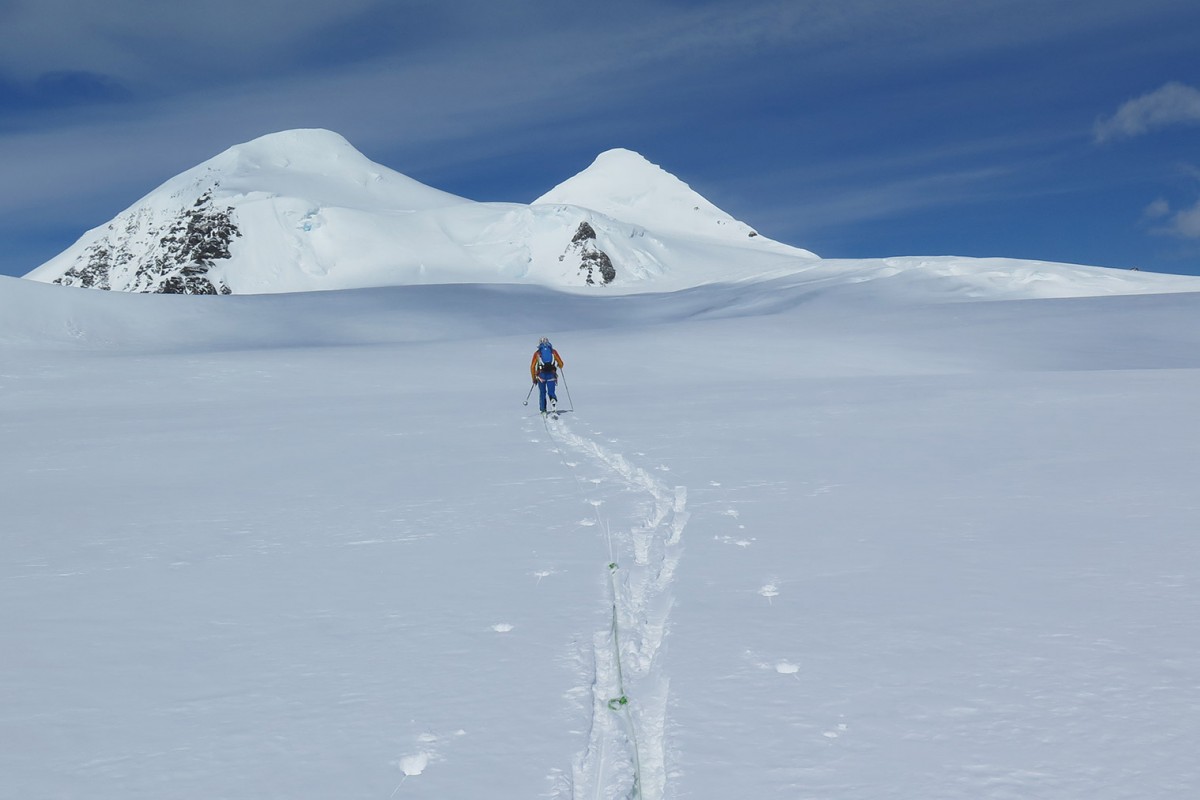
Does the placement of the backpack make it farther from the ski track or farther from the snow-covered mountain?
the snow-covered mountain

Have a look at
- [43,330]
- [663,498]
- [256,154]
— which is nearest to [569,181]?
[256,154]

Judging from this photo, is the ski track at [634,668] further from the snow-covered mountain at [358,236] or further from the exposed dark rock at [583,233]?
the exposed dark rock at [583,233]

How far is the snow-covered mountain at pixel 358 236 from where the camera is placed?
10341 centimetres

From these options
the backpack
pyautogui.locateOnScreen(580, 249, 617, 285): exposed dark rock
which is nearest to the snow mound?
pyautogui.locateOnScreen(580, 249, 617, 285): exposed dark rock

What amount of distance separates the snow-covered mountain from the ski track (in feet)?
262

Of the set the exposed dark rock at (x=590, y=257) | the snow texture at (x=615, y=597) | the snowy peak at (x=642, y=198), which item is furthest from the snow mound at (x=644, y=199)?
the snow texture at (x=615, y=597)

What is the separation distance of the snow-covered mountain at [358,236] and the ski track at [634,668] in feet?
262

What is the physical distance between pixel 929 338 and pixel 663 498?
19729 millimetres

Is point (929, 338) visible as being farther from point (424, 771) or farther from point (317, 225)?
point (317, 225)

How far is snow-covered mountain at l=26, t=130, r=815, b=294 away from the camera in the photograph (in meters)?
103

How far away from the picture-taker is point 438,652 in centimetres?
460

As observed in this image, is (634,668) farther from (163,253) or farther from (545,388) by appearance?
(163,253)

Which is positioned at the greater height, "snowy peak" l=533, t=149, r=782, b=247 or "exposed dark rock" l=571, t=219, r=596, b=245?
"snowy peak" l=533, t=149, r=782, b=247

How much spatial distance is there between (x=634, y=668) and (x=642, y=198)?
149815 millimetres
